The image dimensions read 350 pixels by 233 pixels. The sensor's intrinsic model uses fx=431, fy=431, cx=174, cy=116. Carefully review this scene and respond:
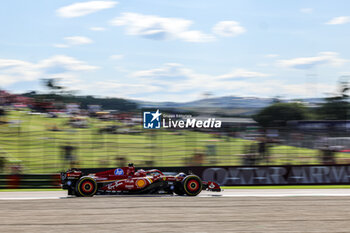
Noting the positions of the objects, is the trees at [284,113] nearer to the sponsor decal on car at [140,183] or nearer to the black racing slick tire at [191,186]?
the black racing slick tire at [191,186]

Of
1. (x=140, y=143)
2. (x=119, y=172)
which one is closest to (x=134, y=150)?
(x=140, y=143)

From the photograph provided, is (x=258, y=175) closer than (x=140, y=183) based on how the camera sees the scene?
No

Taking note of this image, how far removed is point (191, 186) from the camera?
41.7ft

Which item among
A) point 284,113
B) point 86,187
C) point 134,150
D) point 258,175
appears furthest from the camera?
point 284,113

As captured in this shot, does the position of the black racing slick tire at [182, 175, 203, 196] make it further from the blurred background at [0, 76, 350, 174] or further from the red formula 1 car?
the blurred background at [0, 76, 350, 174]

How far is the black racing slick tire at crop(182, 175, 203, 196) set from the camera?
12.6m

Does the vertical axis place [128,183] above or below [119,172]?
below

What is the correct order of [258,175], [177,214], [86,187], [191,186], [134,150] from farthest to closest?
1. [134,150]
2. [258,175]
3. [191,186]
4. [86,187]
5. [177,214]

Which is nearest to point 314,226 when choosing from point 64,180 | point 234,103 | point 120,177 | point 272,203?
point 272,203

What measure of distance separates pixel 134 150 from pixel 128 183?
23.8 feet

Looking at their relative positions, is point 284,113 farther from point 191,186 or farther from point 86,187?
point 86,187

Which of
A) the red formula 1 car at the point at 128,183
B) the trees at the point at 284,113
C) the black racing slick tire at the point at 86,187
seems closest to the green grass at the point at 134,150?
the red formula 1 car at the point at 128,183

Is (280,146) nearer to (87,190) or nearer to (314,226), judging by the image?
(87,190)

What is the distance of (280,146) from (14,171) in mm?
11452
